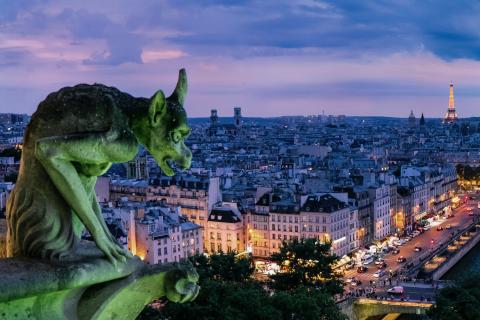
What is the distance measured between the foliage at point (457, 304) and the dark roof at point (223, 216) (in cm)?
2396

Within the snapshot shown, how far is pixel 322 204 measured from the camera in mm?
54750

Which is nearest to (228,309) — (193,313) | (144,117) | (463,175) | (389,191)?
(193,313)

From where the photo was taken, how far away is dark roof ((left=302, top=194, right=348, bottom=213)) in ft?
179

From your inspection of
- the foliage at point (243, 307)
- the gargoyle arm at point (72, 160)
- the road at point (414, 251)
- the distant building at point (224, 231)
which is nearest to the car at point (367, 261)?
the road at point (414, 251)

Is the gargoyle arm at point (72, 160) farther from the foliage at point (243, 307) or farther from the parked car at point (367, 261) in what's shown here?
the parked car at point (367, 261)

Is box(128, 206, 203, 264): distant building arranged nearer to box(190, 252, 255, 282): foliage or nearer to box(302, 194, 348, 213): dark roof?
box(302, 194, 348, 213): dark roof

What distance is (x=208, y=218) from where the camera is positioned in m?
56.9

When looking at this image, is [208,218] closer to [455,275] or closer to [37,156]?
[455,275]

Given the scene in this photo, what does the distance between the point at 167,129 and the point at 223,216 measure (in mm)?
49277

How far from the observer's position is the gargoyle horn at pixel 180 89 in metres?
7.35

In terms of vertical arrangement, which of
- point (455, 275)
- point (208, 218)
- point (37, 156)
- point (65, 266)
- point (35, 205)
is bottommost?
point (455, 275)

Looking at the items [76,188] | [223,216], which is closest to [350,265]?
[223,216]

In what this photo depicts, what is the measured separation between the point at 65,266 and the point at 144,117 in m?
1.46

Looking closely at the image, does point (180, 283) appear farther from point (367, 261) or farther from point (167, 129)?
point (367, 261)
